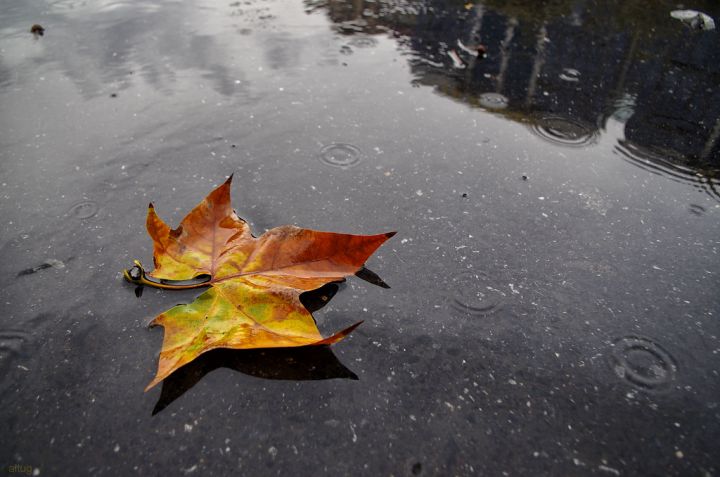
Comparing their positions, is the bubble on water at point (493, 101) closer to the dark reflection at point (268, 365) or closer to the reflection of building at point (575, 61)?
the reflection of building at point (575, 61)

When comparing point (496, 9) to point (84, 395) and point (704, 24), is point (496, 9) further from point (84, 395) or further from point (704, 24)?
point (84, 395)

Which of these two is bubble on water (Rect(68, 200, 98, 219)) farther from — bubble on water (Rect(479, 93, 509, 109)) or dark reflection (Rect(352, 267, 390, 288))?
bubble on water (Rect(479, 93, 509, 109))

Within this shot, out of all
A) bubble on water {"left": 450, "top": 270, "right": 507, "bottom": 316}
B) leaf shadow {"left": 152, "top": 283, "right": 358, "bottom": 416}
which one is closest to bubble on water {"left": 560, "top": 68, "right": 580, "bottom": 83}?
bubble on water {"left": 450, "top": 270, "right": 507, "bottom": 316}

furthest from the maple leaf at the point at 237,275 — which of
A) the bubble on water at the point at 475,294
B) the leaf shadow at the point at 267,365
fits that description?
the bubble on water at the point at 475,294

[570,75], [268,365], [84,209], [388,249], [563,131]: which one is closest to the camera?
[268,365]

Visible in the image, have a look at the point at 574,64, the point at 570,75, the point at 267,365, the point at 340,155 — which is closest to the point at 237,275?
the point at 267,365

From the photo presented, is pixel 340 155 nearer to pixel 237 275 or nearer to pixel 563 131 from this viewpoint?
pixel 237 275
